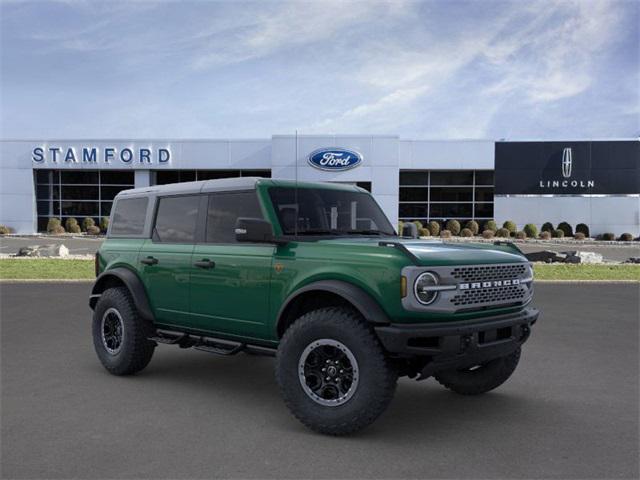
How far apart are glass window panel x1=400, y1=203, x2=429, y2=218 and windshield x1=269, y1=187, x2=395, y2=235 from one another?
35985 mm

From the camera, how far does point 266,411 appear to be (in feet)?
17.8

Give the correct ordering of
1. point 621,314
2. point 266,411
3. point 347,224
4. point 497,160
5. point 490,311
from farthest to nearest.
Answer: point 497,160, point 621,314, point 347,224, point 266,411, point 490,311

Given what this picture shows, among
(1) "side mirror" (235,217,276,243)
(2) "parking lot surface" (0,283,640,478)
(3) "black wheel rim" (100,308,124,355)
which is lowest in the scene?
(2) "parking lot surface" (0,283,640,478)

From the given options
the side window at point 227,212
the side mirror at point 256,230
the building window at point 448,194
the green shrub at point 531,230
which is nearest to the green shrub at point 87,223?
the building window at point 448,194

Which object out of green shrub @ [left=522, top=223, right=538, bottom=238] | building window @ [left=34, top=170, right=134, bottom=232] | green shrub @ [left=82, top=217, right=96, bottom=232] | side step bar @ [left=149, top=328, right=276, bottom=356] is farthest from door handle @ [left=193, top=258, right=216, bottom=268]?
building window @ [left=34, top=170, right=134, bottom=232]

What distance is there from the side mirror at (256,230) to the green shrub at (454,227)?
115 feet

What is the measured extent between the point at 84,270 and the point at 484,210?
30685 mm

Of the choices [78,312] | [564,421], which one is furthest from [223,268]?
[78,312]

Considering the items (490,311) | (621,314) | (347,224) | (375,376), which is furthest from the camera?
(621,314)

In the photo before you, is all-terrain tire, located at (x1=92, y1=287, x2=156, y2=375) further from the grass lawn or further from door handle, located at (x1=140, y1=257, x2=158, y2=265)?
the grass lawn

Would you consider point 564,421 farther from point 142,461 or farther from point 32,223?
point 32,223

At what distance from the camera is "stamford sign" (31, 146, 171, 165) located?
1615 inches

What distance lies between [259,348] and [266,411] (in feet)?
1.88

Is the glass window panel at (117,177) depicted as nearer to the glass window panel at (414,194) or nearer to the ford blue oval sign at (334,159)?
the ford blue oval sign at (334,159)
